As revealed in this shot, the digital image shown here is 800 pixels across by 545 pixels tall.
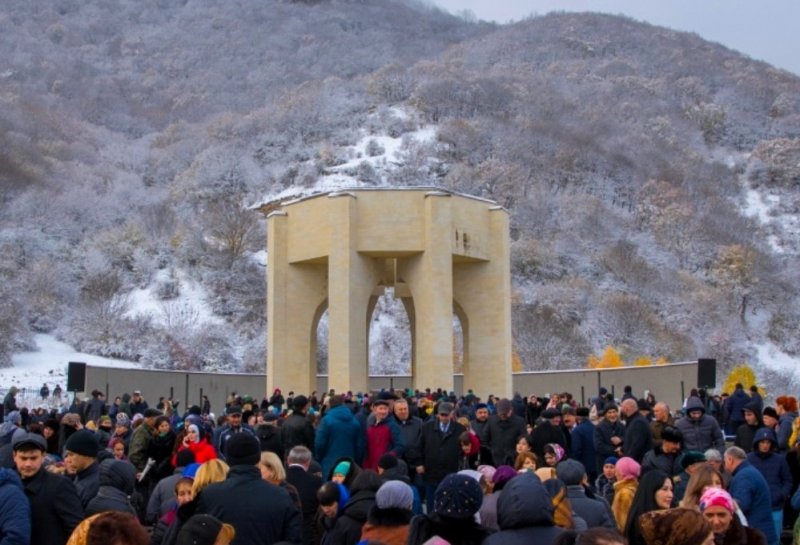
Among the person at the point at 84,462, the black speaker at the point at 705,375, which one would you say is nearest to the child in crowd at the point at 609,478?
the person at the point at 84,462

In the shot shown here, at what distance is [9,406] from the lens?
21.2 meters

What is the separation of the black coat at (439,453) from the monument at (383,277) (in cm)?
1519

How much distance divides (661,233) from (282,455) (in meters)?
78.1

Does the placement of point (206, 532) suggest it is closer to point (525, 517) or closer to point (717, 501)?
point (525, 517)

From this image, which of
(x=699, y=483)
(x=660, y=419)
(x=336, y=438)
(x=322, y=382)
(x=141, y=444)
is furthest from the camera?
(x=322, y=382)

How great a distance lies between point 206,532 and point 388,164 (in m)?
82.1

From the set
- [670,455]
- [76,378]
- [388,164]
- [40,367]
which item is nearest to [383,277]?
[76,378]

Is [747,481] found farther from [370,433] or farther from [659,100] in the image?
[659,100]

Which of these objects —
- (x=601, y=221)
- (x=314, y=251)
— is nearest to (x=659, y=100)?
(x=601, y=221)

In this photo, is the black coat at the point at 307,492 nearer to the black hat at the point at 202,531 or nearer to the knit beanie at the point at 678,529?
the black hat at the point at 202,531

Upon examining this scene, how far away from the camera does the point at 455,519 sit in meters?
5.92

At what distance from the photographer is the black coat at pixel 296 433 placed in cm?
1285

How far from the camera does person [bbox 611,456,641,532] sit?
327 inches

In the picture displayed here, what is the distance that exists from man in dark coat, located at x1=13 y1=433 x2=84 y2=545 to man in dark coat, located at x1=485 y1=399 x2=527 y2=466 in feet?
25.7
